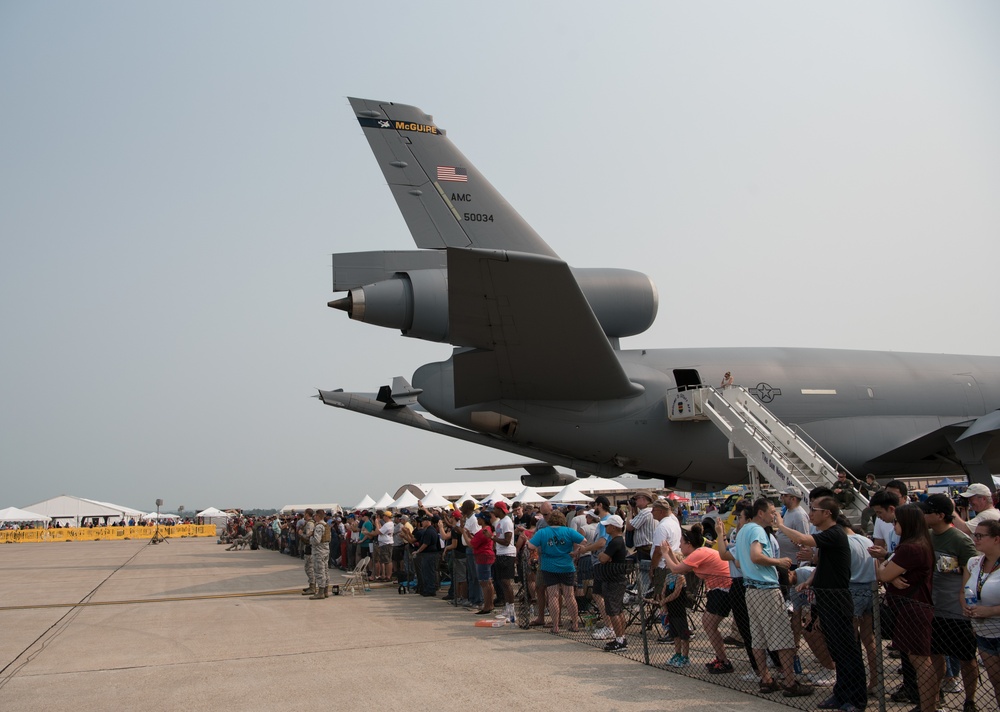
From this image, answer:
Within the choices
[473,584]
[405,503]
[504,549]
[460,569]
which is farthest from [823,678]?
[405,503]

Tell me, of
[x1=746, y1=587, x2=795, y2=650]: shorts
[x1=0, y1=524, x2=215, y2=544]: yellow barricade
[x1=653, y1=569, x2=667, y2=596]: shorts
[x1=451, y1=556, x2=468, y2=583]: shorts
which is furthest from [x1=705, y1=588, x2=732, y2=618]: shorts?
[x1=0, y1=524, x2=215, y2=544]: yellow barricade

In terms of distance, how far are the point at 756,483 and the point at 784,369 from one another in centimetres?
366

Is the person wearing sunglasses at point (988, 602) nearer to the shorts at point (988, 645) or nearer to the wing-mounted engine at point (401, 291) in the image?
the shorts at point (988, 645)

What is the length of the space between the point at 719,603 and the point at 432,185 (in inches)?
374

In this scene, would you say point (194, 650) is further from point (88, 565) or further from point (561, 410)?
point (88, 565)

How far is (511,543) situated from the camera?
420 inches

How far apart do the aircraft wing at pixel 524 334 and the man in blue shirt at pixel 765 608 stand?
5318mm

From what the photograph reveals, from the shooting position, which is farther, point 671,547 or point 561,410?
point 561,410

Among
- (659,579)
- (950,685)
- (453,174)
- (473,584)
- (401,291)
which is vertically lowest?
(950,685)

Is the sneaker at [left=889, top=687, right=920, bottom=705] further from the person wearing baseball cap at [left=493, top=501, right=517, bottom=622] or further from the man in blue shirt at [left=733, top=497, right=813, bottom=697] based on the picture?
the person wearing baseball cap at [left=493, top=501, right=517, bottom=622]

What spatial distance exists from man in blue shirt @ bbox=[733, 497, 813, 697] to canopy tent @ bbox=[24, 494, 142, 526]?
67418 millimetres

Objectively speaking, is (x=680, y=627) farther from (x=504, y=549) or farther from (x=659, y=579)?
(x=504, y=549)

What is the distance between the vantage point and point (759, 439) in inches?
525

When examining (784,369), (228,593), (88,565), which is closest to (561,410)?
(784,369)
